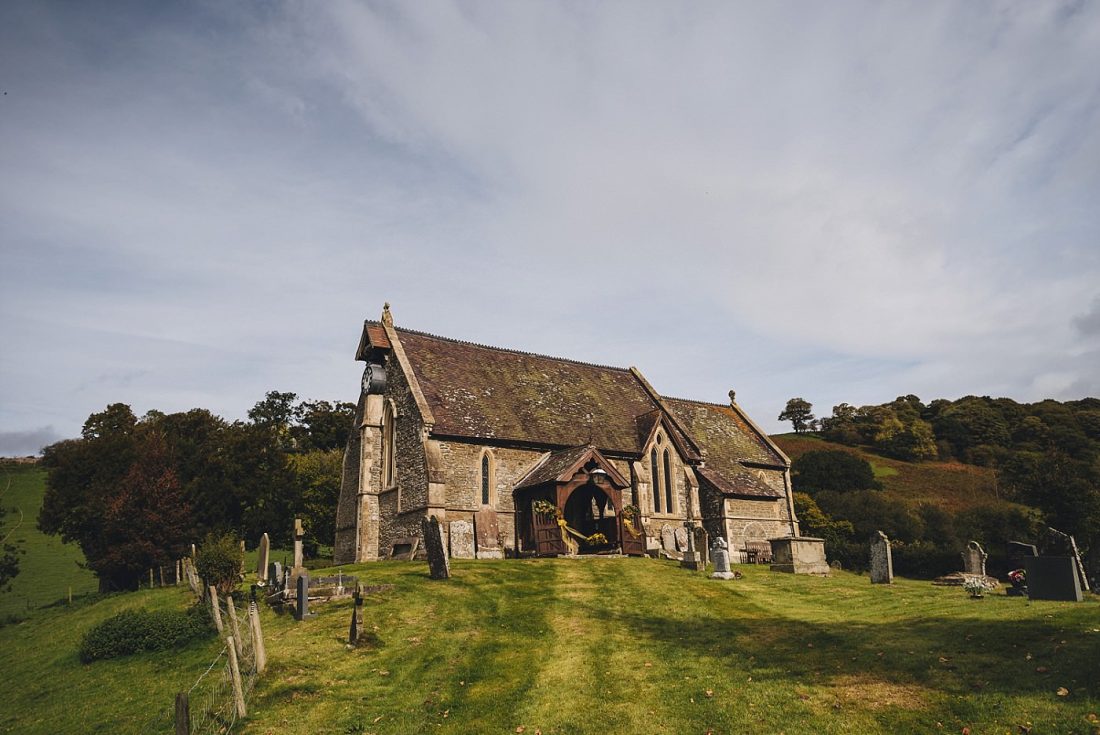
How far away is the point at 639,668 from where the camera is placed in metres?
13.8

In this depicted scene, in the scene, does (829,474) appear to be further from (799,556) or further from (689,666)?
(689,666)

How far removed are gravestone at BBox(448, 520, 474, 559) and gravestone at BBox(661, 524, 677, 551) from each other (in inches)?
396

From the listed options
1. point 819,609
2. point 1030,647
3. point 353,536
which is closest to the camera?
point 1030,647

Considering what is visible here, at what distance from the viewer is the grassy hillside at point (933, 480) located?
230ft

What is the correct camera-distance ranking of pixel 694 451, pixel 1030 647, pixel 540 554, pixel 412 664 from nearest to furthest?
pixel 1030 647
pixel 412 664
pixel 540 554
pixel 694 451

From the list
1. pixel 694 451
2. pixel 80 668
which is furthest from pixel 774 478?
pixel 80 668

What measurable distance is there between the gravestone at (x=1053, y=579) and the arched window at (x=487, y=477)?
67.7 feet

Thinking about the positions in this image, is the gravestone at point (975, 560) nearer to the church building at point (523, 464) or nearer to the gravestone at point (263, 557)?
the church building at point (523, 464)

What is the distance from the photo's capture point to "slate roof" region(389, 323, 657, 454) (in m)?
33.6

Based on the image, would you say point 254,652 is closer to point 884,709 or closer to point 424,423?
point 884,709

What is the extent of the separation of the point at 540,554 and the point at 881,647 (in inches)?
714

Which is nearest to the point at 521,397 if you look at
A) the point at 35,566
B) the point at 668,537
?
the point at 668,537

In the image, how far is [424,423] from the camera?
3097 centimetres

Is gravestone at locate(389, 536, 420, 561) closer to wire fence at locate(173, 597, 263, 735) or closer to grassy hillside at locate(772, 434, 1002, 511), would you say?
wire fence at locate(173, 597, 263, 735)
